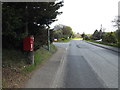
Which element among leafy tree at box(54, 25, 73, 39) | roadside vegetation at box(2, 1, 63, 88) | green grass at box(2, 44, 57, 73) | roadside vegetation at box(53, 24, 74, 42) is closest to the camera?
roadside vegetation at box(2, 1, 63, 88)

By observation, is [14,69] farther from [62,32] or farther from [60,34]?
[62,32]

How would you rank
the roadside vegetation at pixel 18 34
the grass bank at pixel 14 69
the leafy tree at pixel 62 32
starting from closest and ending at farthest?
the grass bank at pixel 14 69, the roadside vegetation at pixel 18 34, the leafy tree at pixel 62 32

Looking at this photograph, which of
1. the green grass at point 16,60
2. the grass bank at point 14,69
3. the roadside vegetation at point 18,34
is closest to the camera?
the grass bank at point 14,69

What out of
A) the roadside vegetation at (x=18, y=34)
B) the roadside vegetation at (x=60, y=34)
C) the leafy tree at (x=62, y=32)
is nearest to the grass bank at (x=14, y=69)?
the roadside vegetation at (x=18, y=34)

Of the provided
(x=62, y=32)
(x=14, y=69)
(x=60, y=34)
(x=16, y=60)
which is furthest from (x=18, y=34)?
(x=62, y=32)

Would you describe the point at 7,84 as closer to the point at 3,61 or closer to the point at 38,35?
the point at 3,61

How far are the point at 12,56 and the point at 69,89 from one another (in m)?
3.78

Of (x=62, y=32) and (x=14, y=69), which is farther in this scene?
(x=62, y=32)

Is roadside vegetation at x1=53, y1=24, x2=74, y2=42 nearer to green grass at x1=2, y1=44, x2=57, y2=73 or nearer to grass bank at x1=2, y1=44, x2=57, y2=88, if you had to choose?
green grass at x1=2, y1=44, x2=57, y2=73

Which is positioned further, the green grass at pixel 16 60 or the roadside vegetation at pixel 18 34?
the green grass at pixel 16 60

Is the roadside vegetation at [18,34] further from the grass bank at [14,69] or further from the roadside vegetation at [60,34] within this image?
the roadside vegetation at [60,34]

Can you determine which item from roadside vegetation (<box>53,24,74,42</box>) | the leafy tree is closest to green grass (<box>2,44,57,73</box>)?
roadside vegetation (<box>53,24,74,42</box>)

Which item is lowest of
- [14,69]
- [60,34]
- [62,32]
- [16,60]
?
[14,69]

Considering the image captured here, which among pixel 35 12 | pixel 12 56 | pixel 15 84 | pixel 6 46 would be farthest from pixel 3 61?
pixel 35 12
